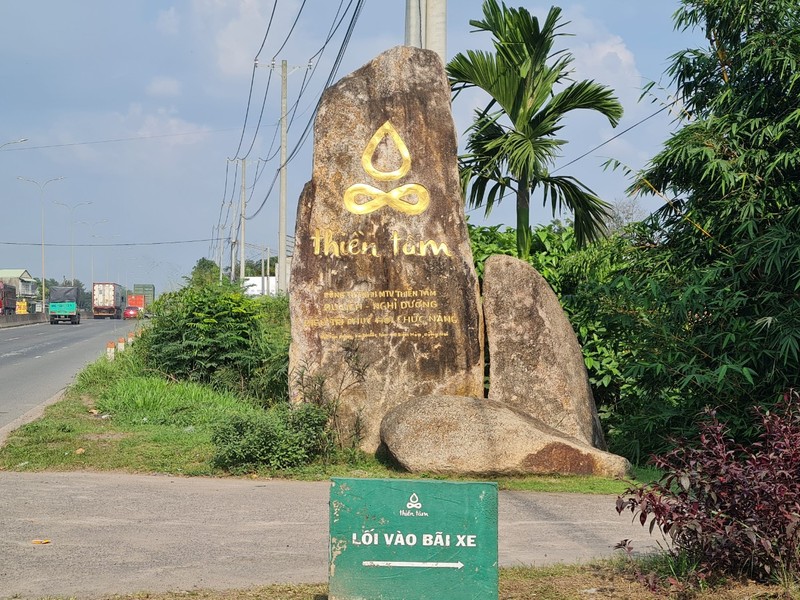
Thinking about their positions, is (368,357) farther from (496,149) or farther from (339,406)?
(496,149)

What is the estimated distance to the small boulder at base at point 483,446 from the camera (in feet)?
29.5

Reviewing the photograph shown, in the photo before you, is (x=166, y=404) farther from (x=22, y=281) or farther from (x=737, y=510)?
(x=22, y=281)

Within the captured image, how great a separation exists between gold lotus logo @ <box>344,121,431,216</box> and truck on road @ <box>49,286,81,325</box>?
5355 centimetres

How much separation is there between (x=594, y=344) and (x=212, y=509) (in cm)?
640

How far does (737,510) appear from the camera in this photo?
5.19 meters

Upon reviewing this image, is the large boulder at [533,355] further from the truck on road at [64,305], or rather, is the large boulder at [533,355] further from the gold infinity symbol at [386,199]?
the truck on road at [64,305]

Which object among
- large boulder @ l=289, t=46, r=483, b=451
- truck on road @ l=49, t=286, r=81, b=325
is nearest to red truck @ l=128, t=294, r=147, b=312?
truck on road @ l=49, t=286, r=81, b=325

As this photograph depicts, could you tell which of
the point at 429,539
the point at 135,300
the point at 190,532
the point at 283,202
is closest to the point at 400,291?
the point at 190,532

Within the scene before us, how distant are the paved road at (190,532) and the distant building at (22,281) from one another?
88255mm

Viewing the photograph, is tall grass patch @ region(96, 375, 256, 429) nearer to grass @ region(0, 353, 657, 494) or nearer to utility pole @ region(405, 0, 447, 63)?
grass @ region(0, 353, 657, 494)

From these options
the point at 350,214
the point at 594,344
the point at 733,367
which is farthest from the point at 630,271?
the point at 350,214

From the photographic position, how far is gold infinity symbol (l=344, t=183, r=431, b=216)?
36.6ft

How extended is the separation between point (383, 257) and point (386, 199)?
2.31ft

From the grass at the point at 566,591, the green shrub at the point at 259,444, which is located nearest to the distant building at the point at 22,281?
the green shrub at the point at 259,444
